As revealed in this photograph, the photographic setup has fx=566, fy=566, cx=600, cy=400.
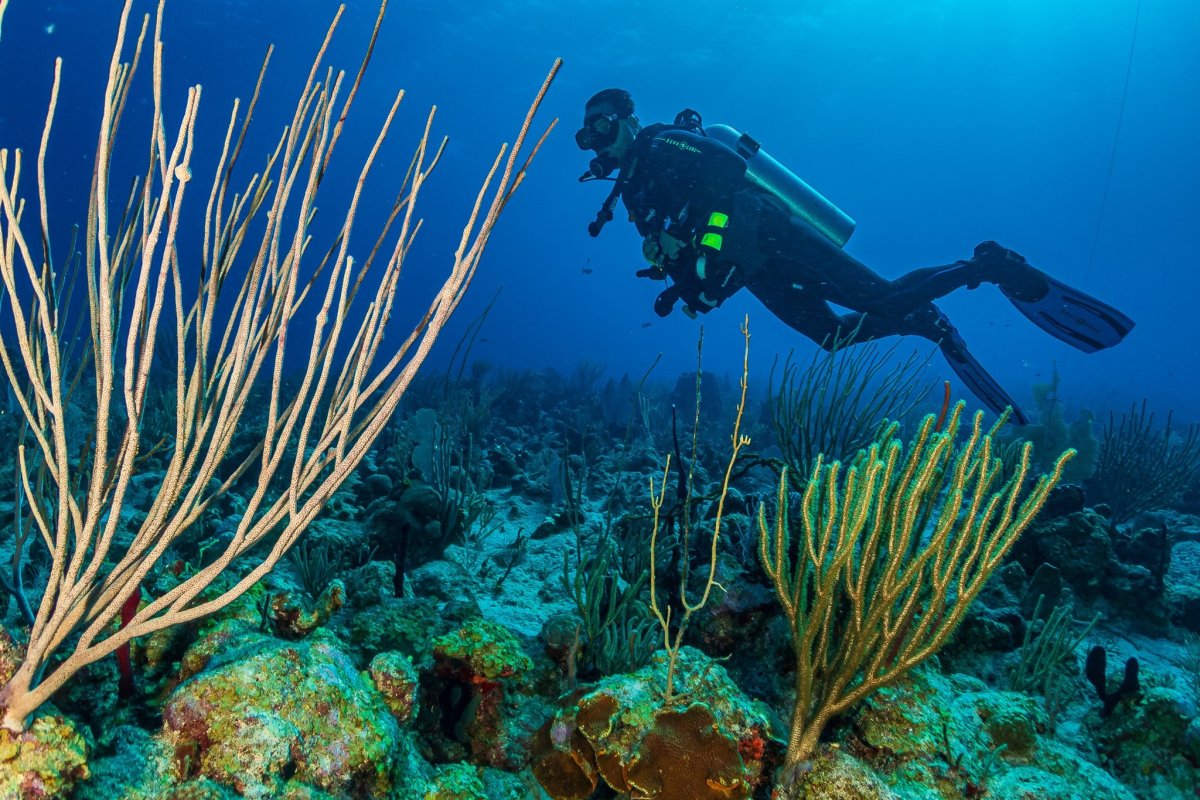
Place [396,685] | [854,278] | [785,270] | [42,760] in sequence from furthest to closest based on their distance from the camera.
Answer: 1. [785,270]
2. [854,278]
3. [396,685]
4. [42,760]

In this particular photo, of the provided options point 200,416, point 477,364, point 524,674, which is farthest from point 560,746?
point 477,364

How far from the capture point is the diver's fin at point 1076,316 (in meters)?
6.96

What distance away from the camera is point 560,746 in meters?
2.16

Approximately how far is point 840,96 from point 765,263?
45.4m

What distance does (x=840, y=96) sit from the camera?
4412 cm

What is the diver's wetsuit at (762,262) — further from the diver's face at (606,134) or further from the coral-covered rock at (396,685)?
the coral-covered rock at (396,685)

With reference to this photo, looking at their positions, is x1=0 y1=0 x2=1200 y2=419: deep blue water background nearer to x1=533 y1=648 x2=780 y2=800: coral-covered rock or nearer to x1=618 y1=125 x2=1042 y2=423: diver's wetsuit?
x1=618 y1=125 x2=1042 y2=423: diver's wetsuit

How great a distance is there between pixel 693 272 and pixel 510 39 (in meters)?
35.5

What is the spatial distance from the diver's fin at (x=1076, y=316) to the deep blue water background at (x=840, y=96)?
15.8 metres

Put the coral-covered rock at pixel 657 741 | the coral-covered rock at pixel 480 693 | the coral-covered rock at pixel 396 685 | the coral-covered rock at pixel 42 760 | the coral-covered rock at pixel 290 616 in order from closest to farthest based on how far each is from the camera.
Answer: the coral-covered rock at pixel 42 760, the coral-covered rock at pixel 657 741, the coral-covered rock at pixel 396 685, the coral-covered rock at pixel 480 693, the coral-covered rock at pixel 290 616

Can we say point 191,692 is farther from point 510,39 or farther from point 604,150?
point 510,39

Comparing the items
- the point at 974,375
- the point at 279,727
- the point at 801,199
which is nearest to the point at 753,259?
the point at 801,199

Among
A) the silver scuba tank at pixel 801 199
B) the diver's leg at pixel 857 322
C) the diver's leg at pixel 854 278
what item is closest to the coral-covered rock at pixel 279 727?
the diver's leg at pixel 857 322

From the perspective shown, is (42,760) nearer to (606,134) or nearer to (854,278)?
(606,134)
